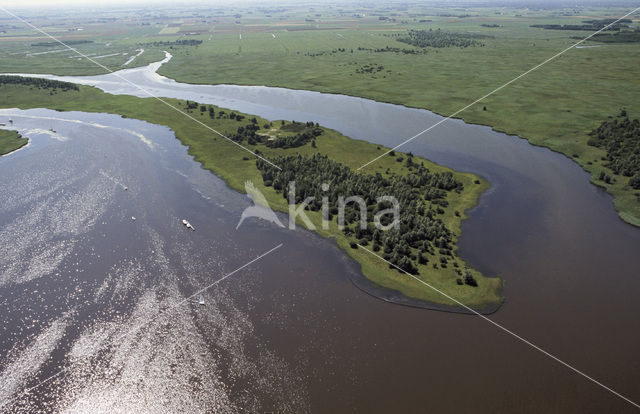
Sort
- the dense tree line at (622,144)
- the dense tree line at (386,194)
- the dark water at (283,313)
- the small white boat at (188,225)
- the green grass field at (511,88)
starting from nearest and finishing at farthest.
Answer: the dark water at (283,313) < the dense tree line at (386,194) < the small white boat at (188,225) < the dense tree line at (622,144) < the green grass field at (511,88)

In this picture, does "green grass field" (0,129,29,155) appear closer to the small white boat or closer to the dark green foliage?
the small white boat

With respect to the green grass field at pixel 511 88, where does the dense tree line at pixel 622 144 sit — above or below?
below

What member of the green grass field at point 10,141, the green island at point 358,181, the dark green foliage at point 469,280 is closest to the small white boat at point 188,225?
the green island at point 358,181

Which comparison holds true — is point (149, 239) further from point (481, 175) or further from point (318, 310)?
point (481, 175)

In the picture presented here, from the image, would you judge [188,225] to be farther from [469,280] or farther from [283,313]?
[469,280]

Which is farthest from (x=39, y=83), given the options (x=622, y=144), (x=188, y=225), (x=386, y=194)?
(x=622, y=144)

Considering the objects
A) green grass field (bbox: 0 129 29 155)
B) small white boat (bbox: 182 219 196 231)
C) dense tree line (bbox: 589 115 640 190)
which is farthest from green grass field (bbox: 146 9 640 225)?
green grass field (bbox: 0 129 29 155)

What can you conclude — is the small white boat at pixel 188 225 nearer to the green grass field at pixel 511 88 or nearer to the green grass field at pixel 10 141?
the green grass field at pixel 10 141

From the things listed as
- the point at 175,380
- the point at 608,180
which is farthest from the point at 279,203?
the point at 608,180
